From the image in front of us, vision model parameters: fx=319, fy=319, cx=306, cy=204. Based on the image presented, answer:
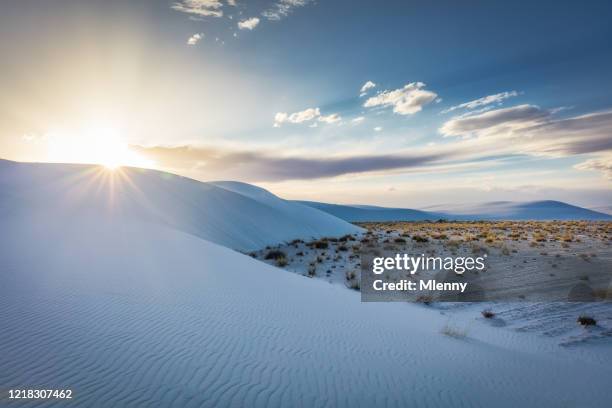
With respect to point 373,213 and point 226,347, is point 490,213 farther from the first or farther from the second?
point 226,347

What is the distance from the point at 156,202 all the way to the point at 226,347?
18.1 m

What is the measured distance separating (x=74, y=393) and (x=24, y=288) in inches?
124

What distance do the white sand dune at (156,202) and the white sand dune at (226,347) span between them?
7173mm

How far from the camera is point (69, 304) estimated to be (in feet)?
15.4

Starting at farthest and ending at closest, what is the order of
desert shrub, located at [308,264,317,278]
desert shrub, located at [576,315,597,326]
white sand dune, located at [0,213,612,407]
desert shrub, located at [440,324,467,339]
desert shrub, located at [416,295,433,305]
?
desert shrub, located at [308,264,317,278]
desert shrub, located at [416,295,433,305]
desert shrub, located at [576,315,597,326]
desert shrub, located at [440,324,467,339]
white sand dune, located at [0,213,612,407]

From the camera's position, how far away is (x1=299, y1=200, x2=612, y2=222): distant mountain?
125188 mm

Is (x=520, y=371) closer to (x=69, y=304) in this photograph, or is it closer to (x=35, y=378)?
(x=35, y=378)

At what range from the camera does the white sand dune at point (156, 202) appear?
14023mm

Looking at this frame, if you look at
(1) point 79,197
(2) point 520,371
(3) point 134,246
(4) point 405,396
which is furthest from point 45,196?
(2) point 520,371

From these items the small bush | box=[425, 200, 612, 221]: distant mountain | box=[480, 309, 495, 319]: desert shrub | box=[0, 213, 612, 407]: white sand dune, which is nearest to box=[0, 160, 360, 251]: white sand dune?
the small bush

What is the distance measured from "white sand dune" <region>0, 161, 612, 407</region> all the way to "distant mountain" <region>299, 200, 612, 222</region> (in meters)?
116

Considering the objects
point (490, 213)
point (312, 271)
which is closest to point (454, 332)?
point (312, 271)

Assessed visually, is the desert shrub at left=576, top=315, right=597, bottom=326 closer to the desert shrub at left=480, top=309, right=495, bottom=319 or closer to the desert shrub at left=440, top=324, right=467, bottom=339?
the desert shrub at left=480, top=309, right=495, bottom=319

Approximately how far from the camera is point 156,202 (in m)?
20.1
